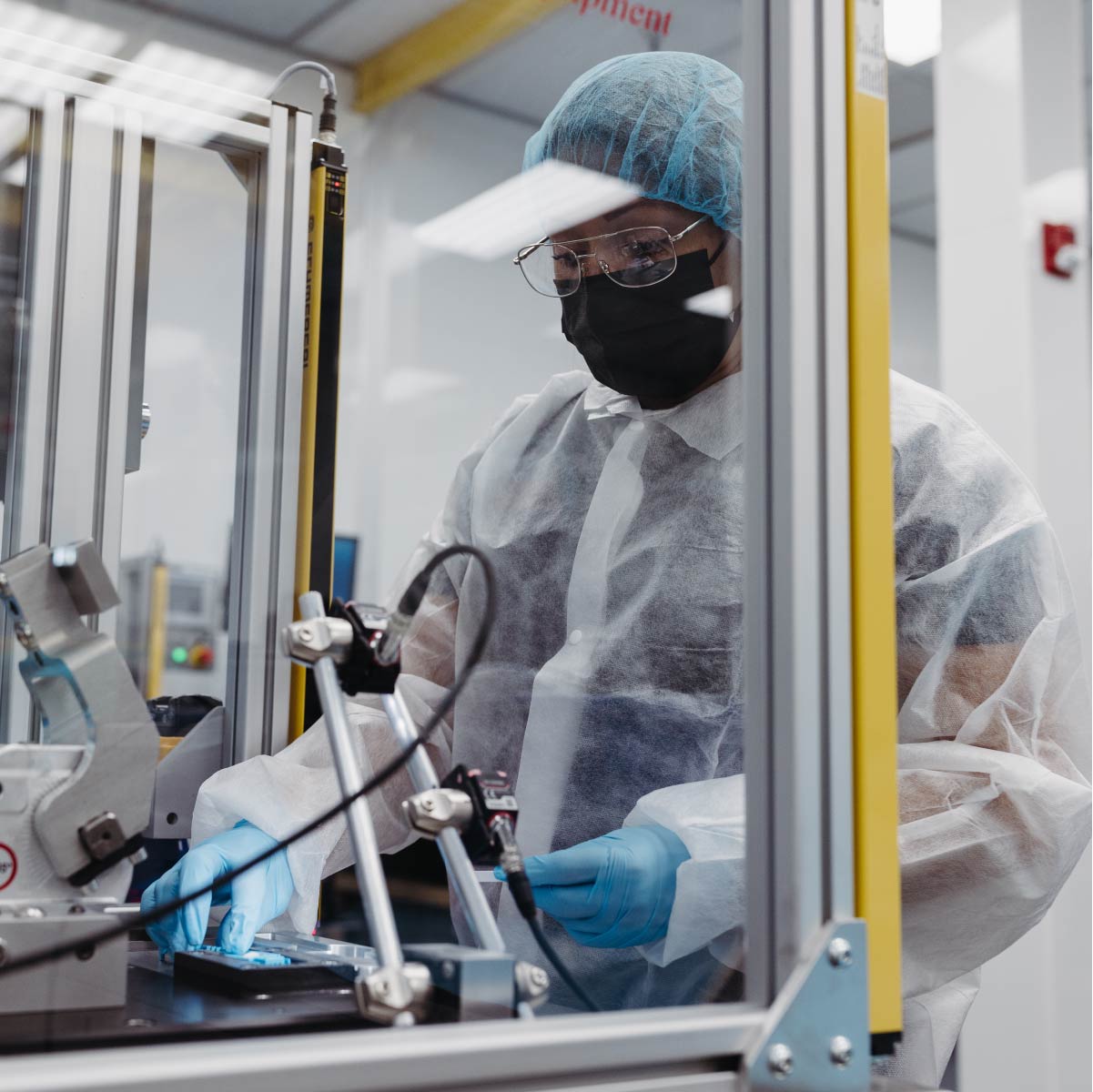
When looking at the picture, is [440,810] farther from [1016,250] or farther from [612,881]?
[1016,250]

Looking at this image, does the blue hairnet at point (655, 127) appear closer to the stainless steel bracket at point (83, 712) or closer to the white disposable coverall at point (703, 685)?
the white disposable coverall at point (703, 685)

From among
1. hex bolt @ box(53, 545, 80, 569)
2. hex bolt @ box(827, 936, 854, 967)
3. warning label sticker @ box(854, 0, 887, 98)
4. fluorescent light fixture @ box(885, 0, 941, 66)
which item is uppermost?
fluorescent light fixture @ box(885, 0, 941, 66)

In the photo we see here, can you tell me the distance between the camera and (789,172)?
0.77 meters

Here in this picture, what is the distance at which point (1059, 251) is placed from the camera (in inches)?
117

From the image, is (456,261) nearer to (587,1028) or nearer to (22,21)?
(22,21)

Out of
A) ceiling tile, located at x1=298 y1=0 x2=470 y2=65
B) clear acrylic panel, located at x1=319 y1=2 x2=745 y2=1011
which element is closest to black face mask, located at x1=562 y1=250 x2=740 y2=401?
clear acrylic panel, located at x1=319 y1=2 x2=745 y2=1011

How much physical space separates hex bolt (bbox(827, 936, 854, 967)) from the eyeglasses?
67 cm

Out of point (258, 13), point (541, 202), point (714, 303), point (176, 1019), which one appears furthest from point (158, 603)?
point (176, 1019)

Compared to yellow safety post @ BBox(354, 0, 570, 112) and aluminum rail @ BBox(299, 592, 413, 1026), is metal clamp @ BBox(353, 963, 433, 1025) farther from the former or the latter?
yellow safety post @ BBox(354, 0, 570, 112)

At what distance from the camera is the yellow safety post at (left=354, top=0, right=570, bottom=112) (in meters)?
1.56

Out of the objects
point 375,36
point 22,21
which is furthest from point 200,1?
point 22,21

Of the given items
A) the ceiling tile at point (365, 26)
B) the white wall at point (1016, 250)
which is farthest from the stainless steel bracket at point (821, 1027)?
the white wall at point (1016, 250)

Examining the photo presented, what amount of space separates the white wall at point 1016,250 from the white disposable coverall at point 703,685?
1784mm

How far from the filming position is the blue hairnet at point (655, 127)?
1146 mm
